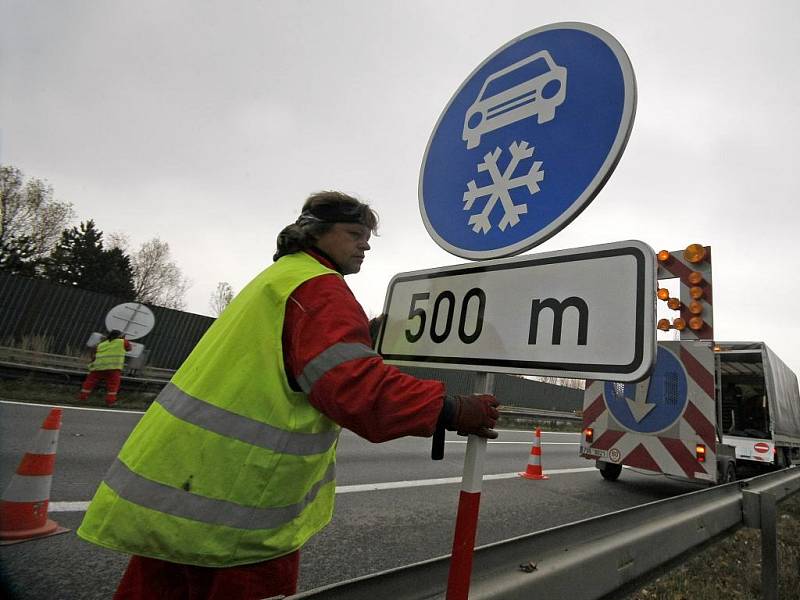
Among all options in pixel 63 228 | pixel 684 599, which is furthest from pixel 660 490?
pixel 63 228

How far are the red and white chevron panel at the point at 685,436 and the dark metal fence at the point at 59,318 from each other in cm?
1423

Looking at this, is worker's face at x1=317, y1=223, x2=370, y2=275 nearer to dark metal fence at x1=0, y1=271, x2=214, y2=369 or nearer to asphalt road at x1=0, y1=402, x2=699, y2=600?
asphalt road at x1=0, y1=402, x2=699, y2=600

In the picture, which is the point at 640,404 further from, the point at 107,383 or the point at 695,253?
the point at 107,383

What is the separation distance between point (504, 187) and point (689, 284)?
4069mm

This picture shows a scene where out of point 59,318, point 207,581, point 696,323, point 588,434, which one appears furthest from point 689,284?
point 59,318

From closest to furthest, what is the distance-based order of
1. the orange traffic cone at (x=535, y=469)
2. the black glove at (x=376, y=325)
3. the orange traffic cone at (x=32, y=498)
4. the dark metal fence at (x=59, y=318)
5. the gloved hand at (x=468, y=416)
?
the gloved hand at (x=468, y=416)
the black glove at (x=376, y=325)
the orange traffic cone at (x=32, y=498)
the orange traffic cone at (x=535, y=469)
the dark metal fence at (x=59, y=318)

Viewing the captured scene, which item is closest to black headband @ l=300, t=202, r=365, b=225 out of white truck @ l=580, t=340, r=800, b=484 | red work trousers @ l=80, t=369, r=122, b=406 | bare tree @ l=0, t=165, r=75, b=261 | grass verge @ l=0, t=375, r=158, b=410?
white truck @ l=580, t=340, r=800, b=484

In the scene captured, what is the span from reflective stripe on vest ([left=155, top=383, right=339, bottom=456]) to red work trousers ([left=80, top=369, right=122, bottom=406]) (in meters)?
9.86

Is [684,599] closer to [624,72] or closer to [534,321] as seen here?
[534,321]

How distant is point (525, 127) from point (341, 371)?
1034 mm

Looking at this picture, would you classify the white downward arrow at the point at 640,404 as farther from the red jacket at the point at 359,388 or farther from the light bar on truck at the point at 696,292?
the red jacket at the point at 359,388

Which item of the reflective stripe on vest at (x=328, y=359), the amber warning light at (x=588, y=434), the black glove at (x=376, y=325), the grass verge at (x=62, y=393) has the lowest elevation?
the grass verge at (x=62, y=393)

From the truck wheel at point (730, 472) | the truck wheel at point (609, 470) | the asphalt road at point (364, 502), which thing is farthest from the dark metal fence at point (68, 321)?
the truck wheel at point (730, 472)

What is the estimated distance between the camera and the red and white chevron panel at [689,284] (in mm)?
4539
